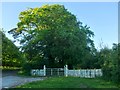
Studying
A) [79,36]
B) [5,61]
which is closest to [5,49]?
[5,61]

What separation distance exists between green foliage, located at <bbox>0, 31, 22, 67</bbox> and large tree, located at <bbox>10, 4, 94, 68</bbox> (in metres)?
1.06

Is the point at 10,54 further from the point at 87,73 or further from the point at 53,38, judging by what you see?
the point at 87,73

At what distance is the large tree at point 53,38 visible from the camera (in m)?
31.2

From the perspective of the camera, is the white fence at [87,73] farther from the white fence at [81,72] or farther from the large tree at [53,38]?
the large tree at [53,38]

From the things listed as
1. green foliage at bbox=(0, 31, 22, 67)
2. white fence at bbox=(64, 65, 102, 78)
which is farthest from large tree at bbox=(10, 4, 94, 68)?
Answer: white fence at bbox=(64, 65, 102, 78)

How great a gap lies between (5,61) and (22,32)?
630cm

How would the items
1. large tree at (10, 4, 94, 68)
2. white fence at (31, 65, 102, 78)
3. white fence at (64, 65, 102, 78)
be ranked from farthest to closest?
large tree at (10, 4, 94, 68) < white fence at (31, 65, 102, 78) < white fence at (64, 65, 102, 78)

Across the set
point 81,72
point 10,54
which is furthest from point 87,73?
point 10,54

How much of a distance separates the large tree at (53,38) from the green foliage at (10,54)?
3.47 feet

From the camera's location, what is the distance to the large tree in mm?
31203

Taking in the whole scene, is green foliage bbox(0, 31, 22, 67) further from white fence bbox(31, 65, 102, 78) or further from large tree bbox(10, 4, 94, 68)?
white fence bbox(31, 65, 102, 78)

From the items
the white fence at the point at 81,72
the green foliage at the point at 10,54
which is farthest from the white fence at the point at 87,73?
the green foliage at the point at 10,54

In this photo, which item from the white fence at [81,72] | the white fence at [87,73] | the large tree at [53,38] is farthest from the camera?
the large tree at [53,38]

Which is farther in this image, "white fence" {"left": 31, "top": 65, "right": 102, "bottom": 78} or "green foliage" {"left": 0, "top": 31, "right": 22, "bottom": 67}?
"green foliage" {"left": 0, "top": 31, "right": 22, "bottom": 67}
